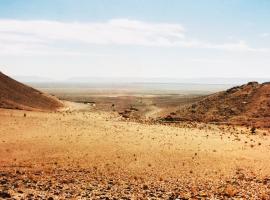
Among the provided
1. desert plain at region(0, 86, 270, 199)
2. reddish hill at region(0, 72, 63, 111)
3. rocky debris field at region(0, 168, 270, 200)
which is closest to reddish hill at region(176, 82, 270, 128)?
desert plain at region(0, 86, 270, 199)

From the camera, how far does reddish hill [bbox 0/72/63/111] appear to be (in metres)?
74.8

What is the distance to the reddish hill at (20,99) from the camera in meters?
74.8

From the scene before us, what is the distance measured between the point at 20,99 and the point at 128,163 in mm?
54194

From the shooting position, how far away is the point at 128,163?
103ft

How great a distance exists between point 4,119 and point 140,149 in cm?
2327

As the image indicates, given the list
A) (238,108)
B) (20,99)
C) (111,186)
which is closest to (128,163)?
(111,186)

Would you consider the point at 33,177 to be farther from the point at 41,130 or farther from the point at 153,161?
the point at 41,130

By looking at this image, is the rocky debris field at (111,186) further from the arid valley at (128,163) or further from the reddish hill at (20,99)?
the reddish hill at (20,99)

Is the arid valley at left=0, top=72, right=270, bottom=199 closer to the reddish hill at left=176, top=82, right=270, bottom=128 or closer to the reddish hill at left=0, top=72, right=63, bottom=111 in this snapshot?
the reddish hill at left=176, top=82, right=270, bottom=128

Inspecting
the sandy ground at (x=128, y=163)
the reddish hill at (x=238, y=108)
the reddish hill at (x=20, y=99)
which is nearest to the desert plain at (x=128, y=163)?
the sandy ground at (x=128, y=163)

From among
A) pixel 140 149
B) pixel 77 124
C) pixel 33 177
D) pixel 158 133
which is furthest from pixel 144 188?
pixel 77 124

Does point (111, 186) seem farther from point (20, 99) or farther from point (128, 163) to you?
point (20, 99)

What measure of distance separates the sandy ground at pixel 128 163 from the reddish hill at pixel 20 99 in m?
24.0

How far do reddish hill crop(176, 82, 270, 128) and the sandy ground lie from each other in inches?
687
